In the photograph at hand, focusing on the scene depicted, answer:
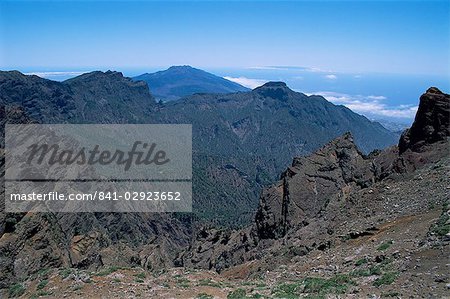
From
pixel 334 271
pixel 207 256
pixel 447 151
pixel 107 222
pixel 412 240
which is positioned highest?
pixel 447 151

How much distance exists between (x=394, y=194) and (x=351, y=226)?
3.93 metres

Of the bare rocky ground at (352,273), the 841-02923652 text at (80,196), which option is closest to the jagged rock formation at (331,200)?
the bare rocky ground at (352,273)

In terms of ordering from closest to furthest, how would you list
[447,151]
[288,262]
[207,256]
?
[288,262] → [447,151] → [207,256]

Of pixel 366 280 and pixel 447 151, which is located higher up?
pixel 447 151

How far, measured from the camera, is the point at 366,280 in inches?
699

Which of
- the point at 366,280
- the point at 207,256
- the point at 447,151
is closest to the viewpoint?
the point at 366,280

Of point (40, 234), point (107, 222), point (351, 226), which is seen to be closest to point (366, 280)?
point (351, 226)

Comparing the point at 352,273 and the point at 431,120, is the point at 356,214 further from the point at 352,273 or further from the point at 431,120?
the point at 431,120

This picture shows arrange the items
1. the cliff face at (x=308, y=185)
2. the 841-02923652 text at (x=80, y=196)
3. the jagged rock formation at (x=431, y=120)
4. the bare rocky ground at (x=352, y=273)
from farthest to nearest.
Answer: the cliff face at (x=308, y=185) → the 841-02923652 text at (x=80, y=196) → the jagged rock formation at (x=431, y=120) → the bare rocky ground at (x=352, y=273)

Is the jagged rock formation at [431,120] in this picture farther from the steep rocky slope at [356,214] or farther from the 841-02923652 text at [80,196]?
the 841-02923652 text at [80,196]

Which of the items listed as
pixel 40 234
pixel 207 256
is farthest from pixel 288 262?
pixel 207 256

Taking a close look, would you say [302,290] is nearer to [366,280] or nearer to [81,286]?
[366,280]

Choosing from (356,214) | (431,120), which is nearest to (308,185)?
(431,120)

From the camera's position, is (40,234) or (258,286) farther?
(40,234)
